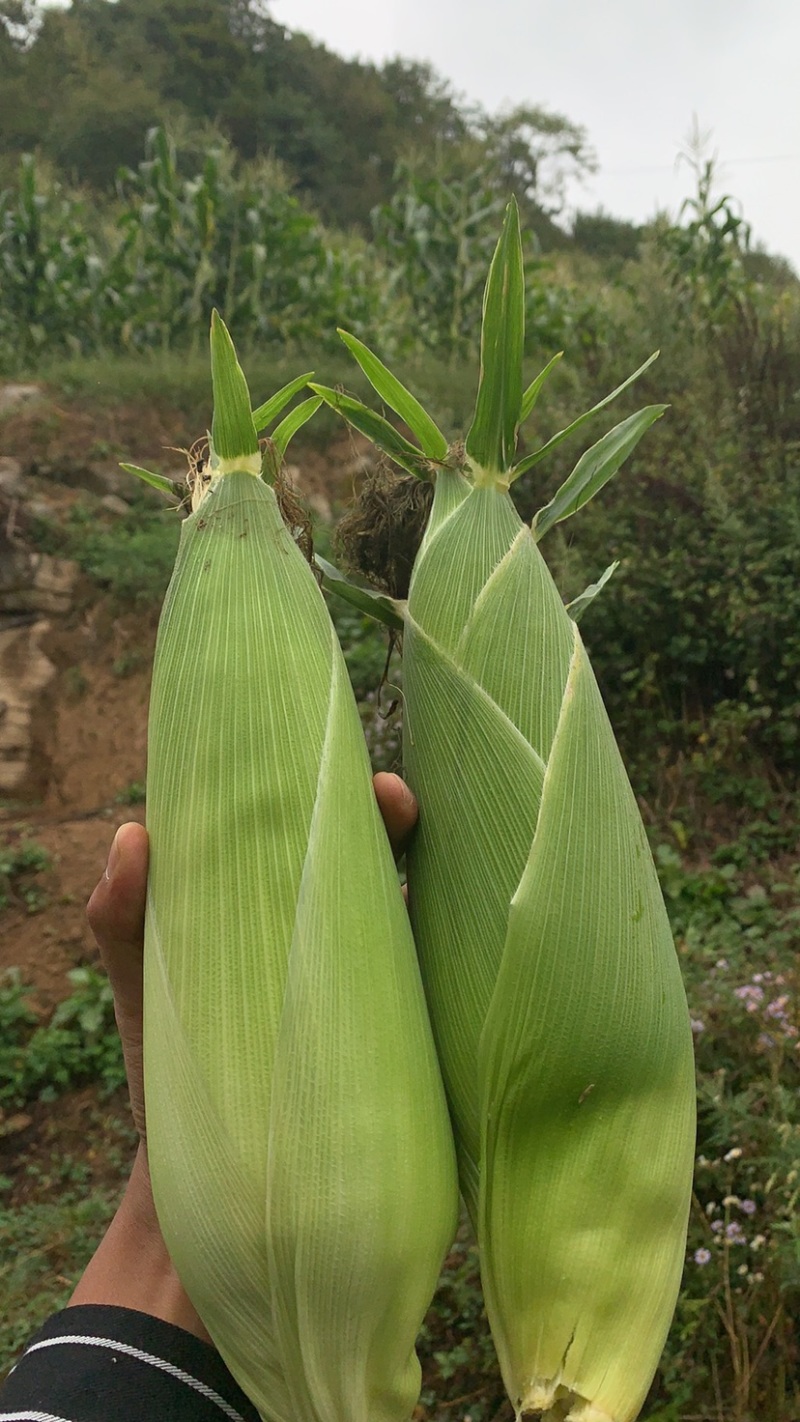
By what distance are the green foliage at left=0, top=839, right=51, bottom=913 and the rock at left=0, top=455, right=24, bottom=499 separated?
7.89 ft

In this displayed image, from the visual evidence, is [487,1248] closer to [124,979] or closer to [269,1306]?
[269,1306]

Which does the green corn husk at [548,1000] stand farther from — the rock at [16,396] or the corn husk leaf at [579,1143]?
the rock at [16,396]

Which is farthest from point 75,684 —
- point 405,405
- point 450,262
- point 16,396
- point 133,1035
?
point 450,262

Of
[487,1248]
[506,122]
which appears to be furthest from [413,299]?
[506,122]

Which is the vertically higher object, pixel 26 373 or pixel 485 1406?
pixel 26 373

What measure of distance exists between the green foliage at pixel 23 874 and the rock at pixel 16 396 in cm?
350

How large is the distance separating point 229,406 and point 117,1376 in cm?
108

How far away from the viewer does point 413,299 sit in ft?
29.0

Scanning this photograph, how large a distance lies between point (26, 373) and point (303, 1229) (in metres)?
7.76

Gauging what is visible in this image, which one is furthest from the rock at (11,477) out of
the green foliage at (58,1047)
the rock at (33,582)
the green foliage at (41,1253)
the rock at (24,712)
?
the green foliage at (41,1253)

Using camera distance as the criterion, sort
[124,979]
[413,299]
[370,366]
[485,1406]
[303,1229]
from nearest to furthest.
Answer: [303,1229], [370,366], [124,979], [485,1406], [413,299]

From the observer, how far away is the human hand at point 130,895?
0.96 m

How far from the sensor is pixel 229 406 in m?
0.95

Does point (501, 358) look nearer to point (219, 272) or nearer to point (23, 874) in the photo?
point (23, 874)
